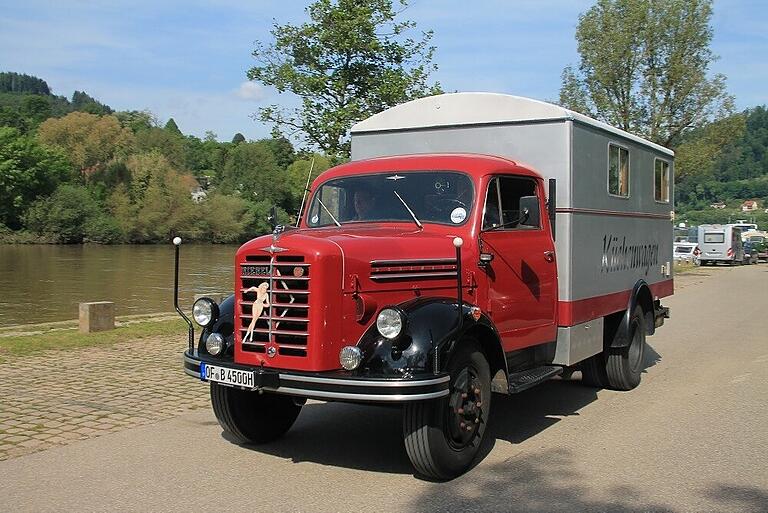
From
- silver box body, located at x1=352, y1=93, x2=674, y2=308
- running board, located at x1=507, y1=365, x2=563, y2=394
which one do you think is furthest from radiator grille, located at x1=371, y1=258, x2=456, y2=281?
silver box body, located at x1=352, y1=93, x2=674, y2=308

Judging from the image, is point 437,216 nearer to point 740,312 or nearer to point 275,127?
point 275,127

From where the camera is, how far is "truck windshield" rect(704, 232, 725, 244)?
1964 inches

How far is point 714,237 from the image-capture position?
50281 millimetres

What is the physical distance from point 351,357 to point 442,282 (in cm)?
118

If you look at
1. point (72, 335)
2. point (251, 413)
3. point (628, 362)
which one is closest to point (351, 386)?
point (251, 413)

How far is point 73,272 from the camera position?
122 feet

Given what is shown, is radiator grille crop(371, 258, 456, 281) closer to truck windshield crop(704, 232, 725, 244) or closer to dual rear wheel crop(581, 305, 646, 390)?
Result: dual rear wheel crop(581, 305, 646, 390)

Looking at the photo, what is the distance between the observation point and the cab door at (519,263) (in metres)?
6.95

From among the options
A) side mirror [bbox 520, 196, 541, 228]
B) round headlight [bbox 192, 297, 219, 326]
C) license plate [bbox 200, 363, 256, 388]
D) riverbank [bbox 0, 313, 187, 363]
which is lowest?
riverbank [bbox 0, 313, 187, 363]

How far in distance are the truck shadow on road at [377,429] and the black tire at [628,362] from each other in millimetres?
310

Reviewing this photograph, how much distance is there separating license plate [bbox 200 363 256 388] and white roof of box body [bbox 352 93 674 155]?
11.7ft

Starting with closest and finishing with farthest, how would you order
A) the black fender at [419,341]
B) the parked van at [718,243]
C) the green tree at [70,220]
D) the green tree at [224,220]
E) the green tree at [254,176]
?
the black fender at [419,341] → the parked van at [718,243] → the green tree at [70,220] → the green tree at [224,220] → the green tree at [254,176]

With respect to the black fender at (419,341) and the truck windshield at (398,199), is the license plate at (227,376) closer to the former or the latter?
the black fender at (419,341)

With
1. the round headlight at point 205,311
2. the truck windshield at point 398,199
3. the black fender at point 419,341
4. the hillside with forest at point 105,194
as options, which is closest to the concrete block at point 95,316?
the truck windshield at point 398,199
